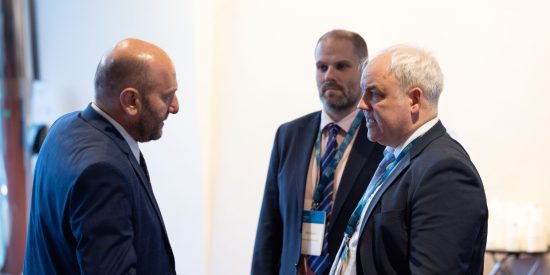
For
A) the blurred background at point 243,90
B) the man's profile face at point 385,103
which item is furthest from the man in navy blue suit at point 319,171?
the blurred background at point 243,90

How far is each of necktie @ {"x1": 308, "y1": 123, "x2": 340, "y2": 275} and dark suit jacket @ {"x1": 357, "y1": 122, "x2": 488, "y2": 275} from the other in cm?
65

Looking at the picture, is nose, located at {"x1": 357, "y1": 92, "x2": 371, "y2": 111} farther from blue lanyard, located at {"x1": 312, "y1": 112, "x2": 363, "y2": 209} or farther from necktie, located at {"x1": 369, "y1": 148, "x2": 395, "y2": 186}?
blue lanyard, located at {"x1": 312, "y1": 112, "x2": 363, "y2": 209}

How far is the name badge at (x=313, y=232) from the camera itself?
7.72ft

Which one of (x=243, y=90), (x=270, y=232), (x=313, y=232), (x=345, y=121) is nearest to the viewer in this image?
(x=313, y=232)

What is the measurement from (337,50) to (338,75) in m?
0.10

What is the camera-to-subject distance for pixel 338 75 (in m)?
2.53

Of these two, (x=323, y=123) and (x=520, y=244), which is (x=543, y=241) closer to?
Answer: (x=520, y=244)

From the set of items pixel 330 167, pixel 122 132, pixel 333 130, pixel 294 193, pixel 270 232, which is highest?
pixel 122 132

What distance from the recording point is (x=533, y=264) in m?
3.29

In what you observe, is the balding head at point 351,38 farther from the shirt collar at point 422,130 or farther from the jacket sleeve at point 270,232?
the shirt collar at point 422,130

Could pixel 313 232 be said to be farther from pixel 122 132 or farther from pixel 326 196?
pixel 122 132

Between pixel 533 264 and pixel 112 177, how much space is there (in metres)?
2.47

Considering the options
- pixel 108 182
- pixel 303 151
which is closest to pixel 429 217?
pixel 108 182

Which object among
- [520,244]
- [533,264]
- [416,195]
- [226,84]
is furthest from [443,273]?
[226,84]
